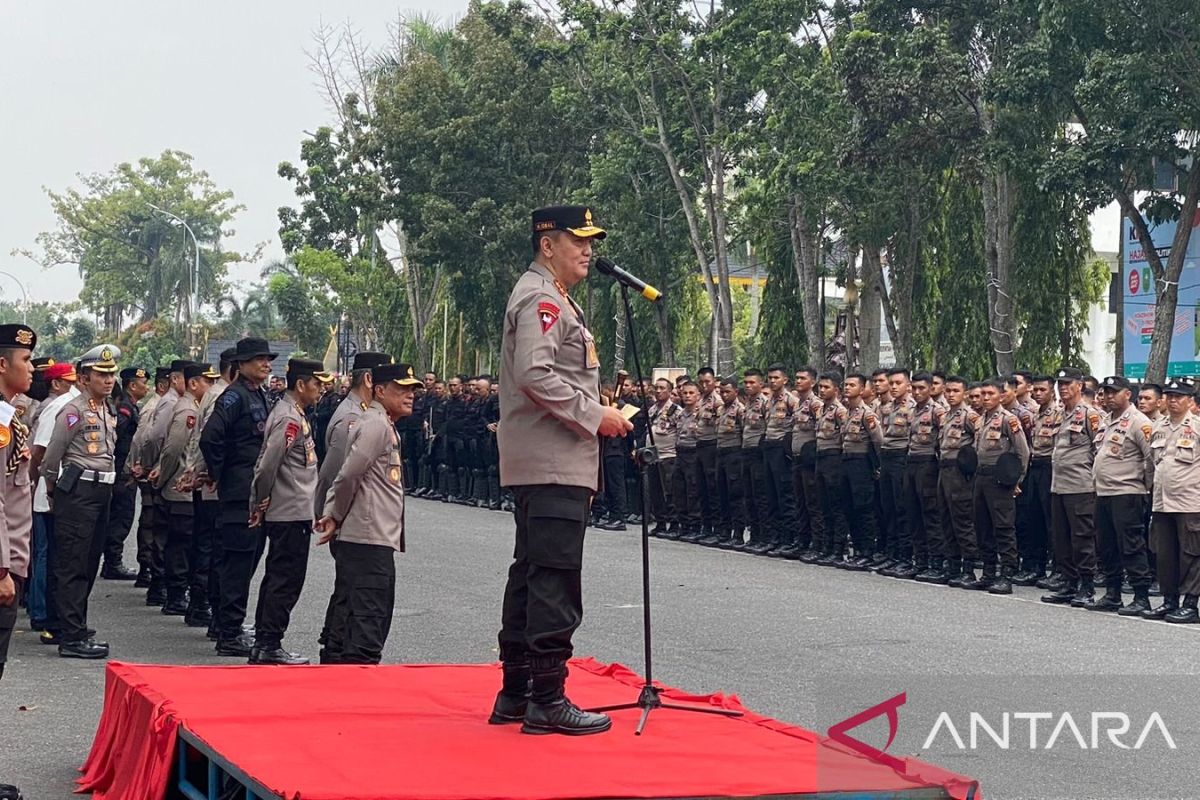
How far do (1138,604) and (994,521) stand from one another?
1.91 meters

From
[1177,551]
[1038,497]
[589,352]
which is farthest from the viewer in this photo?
[1038,497]

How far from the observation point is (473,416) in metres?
28.4

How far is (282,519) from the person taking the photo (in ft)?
34.9

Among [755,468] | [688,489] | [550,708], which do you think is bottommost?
[550,708]

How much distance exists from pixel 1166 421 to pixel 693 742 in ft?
31.1

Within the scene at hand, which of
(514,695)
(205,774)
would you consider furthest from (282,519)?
(514,695)

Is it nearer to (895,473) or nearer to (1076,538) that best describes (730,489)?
(895,473)

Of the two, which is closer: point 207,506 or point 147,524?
point 207,506

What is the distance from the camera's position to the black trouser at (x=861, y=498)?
18500mm

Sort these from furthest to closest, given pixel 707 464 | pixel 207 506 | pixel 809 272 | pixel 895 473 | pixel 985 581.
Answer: pixel 809 272 < pixel 707 464 < pixel 895 473 < pixel 985 581 < pixel 207 506

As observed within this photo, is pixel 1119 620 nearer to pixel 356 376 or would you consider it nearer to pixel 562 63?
pixel 356 376

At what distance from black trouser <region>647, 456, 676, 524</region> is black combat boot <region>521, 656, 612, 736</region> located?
620 inches

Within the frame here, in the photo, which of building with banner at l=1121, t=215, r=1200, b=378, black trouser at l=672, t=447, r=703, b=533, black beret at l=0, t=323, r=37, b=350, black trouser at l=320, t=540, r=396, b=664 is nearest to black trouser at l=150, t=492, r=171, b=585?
black trouser at l=320, t=540, r=396, b=664

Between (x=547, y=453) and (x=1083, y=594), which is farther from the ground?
(x=547, y=453)
